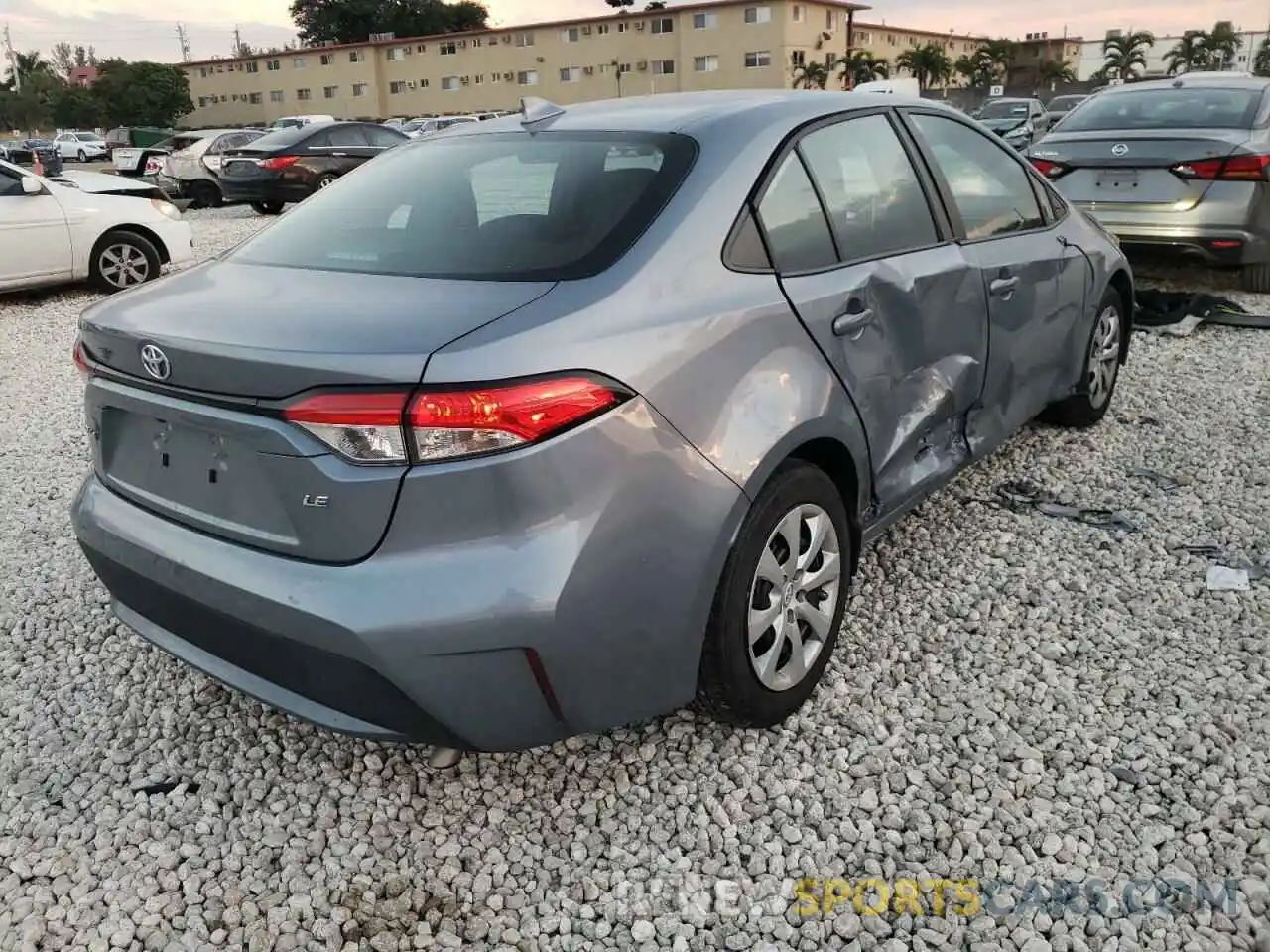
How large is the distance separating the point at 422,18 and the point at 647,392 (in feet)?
279

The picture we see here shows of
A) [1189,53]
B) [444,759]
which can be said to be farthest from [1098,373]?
[1189,53]

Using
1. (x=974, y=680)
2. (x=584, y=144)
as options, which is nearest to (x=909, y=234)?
(x=584, y=144)

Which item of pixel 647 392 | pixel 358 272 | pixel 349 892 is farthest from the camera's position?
pixel 358 272

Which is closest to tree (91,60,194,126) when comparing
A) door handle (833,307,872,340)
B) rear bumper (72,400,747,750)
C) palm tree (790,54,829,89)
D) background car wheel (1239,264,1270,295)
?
palm tree (790,54,829,89)

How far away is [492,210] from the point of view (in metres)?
2.69

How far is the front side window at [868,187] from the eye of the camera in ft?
9.34

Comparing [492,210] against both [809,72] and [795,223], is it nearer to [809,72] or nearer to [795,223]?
[795,223]

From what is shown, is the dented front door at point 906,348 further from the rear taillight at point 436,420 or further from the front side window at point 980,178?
the rear taillight at point 436,420

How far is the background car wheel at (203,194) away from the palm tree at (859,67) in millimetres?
49856

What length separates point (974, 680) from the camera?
2.90 m

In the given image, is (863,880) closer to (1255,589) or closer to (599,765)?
(599,765)

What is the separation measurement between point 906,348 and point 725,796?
1.39 m

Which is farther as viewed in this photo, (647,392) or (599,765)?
(599,765)

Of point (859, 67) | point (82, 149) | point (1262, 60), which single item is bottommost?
point (82, 149)
